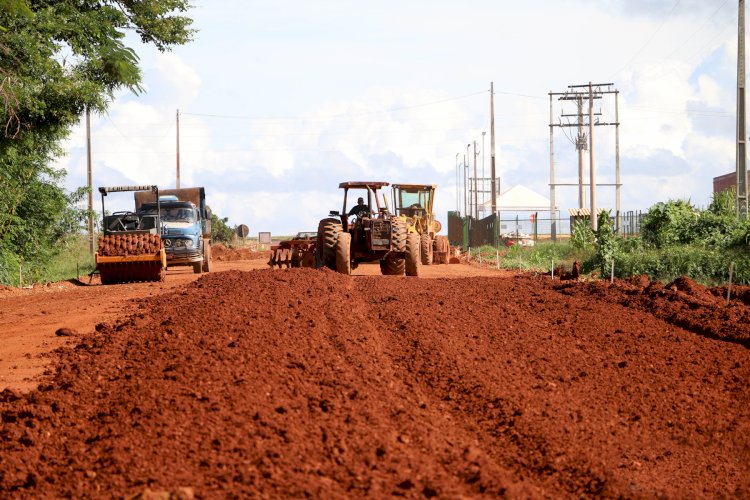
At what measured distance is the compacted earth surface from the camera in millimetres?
6965

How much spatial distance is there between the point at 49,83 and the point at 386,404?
63.7 ft

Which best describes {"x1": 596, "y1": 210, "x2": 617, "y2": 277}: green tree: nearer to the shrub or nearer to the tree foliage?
the shrub

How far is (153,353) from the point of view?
11648 millimetres

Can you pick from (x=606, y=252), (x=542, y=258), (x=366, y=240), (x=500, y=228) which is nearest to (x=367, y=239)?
(x=366, y=240)

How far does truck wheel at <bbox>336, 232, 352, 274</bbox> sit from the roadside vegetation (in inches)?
202

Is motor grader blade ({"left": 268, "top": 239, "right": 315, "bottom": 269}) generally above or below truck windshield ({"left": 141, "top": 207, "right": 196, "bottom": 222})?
below

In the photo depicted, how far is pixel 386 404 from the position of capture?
348 inches

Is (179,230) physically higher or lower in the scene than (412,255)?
higher

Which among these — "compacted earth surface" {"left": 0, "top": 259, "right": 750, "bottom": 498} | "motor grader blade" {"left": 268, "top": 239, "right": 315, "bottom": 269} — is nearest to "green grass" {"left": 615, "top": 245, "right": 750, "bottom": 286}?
"compacted earth surface" {"left": 0, "top": 259, "right": 750, "bottom": 498}

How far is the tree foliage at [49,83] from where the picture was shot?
23422 millimetres

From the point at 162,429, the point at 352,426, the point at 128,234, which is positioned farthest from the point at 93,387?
the point at 128,234

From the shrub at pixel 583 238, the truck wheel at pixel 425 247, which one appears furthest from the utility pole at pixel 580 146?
the truck wheel at pixel 425 247

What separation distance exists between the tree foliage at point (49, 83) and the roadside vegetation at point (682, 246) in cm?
1330

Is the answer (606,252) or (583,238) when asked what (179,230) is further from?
(583,238)
